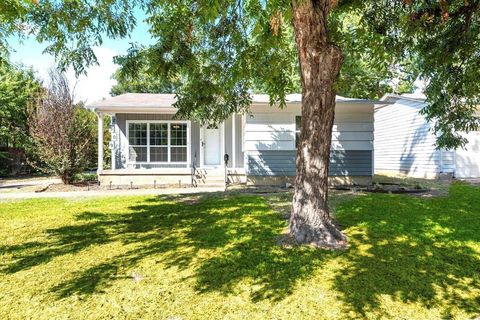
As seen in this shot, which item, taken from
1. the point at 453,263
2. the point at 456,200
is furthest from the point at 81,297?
the point at 456,200

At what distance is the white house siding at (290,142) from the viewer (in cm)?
1293

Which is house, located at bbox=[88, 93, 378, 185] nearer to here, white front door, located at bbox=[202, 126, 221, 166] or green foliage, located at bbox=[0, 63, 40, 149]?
white front door, located at bbox=[202, 126, 221, 166]

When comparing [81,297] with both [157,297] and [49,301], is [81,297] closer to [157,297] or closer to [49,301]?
[49,301]

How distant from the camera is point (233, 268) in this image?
4.29 metres

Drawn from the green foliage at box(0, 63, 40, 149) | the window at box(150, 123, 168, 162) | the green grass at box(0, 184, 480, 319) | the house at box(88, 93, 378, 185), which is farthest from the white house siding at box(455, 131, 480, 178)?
the green foliage at box(0, 63, 40, 149)

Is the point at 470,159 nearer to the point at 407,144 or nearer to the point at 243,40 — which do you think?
the point at 407,144

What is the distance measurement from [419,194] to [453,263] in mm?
6422

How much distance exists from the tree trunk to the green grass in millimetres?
413

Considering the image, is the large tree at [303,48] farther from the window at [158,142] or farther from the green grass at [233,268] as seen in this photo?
the window at [158,142]

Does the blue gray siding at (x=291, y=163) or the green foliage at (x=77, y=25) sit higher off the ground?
the green foliage at (x=77, y=25)

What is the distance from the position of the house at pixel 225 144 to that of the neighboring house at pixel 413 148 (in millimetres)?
2056

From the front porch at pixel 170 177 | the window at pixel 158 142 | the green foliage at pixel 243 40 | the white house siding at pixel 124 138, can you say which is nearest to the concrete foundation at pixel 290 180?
the front porch at pixel 170 177

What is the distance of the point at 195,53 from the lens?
8.66m

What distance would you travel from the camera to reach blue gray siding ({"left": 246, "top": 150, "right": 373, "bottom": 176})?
1309 cm
